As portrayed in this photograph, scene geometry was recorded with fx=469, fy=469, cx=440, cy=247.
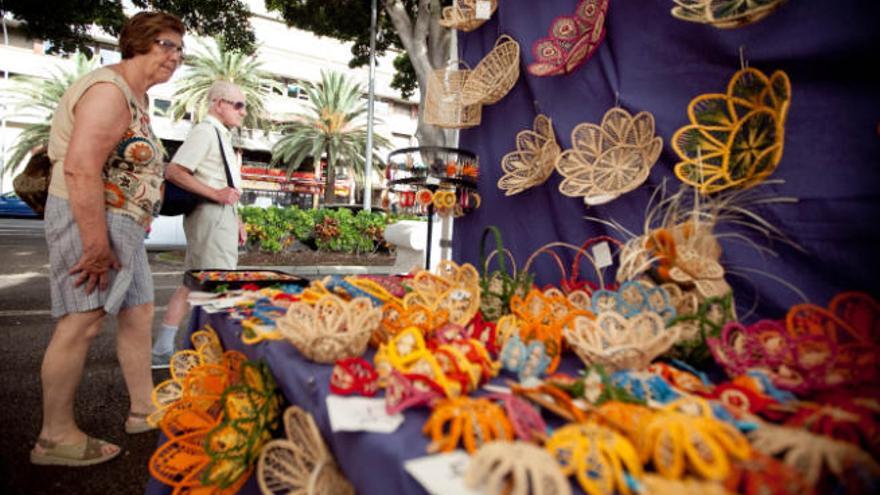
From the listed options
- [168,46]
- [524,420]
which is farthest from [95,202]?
[524,420]

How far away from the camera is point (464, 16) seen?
7.91 ft

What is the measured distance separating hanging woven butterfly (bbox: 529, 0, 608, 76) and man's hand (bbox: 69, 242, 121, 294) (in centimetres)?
177

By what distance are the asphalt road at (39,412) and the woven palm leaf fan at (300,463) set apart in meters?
1.14

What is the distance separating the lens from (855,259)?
3.60 ft

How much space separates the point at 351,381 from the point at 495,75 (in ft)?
6.03

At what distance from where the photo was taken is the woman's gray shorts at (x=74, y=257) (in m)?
1.63

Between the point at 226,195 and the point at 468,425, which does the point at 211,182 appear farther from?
the point at 468,425

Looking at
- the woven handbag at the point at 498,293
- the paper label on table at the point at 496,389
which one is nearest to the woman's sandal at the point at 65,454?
the woven handbag at the point at 498,293

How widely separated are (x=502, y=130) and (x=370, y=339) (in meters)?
1.52

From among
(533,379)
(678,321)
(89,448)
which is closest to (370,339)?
(533,379)

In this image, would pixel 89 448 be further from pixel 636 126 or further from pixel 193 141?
pixel 636 126

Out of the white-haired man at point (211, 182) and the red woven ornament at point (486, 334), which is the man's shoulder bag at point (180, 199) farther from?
the red woven ornament at point (486, 334)

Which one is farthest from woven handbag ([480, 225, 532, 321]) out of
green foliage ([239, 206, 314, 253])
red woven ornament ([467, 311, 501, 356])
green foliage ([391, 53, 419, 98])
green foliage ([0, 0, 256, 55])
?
green foliage ([391, 53, 419, 98])

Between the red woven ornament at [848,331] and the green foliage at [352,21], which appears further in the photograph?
the green foliage at [352,21]
